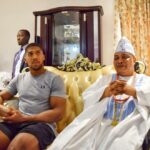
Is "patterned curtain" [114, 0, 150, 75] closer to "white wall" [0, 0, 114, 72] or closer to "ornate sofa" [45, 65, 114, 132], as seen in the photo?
"white wall" [0, 0, 114, 72]

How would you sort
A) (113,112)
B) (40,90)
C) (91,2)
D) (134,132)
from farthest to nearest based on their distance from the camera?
(91,2), (40,90), (113,112), (134,132)

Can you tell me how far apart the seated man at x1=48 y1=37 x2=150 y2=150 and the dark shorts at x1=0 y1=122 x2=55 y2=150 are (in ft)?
0.22

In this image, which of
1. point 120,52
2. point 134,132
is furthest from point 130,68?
point 134,132

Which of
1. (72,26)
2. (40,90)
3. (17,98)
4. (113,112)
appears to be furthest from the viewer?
(72,26)

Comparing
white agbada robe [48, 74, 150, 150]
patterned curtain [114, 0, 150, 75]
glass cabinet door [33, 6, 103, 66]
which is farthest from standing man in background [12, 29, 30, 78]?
white agbada robe [48, 74, 150, 150]

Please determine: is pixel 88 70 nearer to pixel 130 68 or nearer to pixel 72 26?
pixel 130 68

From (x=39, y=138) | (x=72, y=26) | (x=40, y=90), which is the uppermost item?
(x=72, y=26)

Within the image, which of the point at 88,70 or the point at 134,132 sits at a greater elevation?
the point at 88,70

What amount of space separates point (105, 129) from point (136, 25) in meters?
2.39

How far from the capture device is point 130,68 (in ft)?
6.80

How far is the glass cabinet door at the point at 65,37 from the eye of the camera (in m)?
3.88

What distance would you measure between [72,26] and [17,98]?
6.29 ft

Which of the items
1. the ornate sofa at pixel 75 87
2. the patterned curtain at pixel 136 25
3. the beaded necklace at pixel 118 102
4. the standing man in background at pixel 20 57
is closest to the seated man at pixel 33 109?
the ornate sofa at pixel 75 87

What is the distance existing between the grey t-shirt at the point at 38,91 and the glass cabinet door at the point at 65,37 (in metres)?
1.77
